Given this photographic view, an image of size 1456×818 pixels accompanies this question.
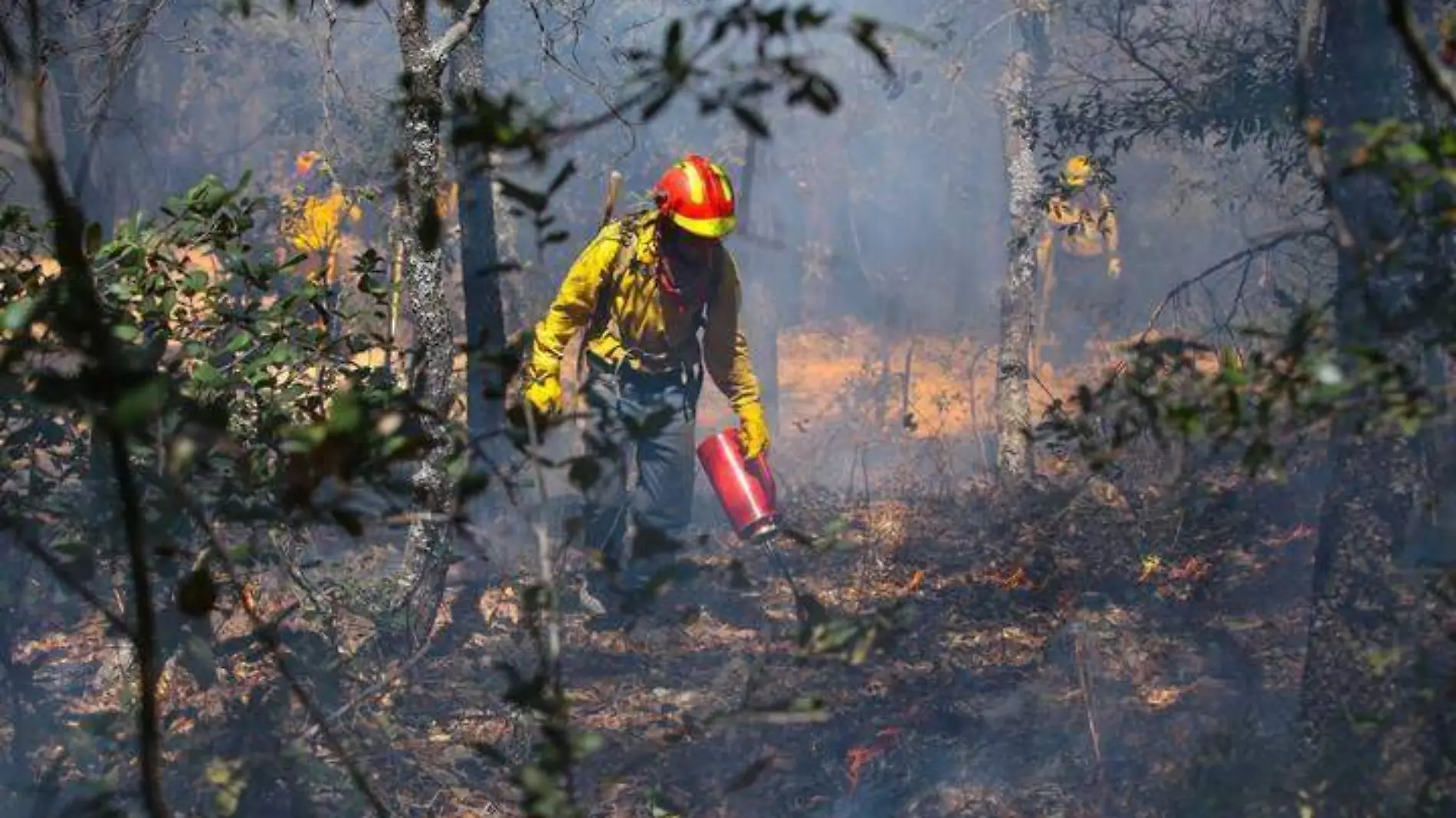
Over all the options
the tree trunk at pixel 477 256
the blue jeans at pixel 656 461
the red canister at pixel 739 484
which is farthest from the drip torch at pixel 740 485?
the tree trunk at pixel 477 256

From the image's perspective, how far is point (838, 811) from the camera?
4.90 metres

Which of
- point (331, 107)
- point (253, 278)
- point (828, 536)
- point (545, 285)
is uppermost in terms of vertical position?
point (545, 285)

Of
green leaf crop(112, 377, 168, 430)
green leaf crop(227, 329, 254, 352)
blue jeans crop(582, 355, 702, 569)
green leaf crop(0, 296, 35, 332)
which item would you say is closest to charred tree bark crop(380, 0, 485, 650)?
green leaf crop(227, 329, 254, 352)

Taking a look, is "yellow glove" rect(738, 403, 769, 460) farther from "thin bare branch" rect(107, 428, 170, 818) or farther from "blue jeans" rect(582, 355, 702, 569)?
"thin bare branch" rect(107, 428, 170, 818)

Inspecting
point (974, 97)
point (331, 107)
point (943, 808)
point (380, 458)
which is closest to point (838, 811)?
point (943, 808)

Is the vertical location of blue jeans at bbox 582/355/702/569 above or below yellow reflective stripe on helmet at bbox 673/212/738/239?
below

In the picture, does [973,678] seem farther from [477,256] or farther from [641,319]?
[477,256]

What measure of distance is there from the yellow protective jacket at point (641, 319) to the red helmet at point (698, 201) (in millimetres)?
147

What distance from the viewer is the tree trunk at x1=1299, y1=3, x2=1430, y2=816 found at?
12.8 ft

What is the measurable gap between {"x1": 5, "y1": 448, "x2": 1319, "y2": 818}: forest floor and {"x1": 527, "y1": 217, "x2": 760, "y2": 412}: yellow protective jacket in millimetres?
1202

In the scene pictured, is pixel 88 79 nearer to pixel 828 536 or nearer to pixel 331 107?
pixel 331 107

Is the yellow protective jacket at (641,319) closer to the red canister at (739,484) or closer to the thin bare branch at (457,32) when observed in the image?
the red canister at (739,484)

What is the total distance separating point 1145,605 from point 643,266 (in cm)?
290

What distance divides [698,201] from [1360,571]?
3.01 meters
